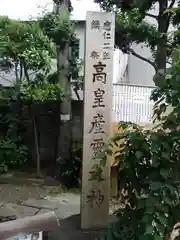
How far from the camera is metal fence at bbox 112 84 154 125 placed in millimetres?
8023

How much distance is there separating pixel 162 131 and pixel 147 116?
464 cm

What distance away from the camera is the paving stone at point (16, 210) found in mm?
5990

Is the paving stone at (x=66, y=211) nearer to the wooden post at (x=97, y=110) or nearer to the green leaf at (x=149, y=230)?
the wooden post at (x=97, y=110)

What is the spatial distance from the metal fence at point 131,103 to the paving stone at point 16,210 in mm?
2771

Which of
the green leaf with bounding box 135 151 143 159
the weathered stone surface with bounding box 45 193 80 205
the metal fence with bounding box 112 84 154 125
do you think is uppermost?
the metal fence with bounding box 112 84 154 125

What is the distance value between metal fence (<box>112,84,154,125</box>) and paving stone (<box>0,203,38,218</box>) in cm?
277

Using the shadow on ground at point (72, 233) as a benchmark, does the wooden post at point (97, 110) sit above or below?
above

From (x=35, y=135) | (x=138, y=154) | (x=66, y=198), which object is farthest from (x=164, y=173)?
(x=35, y=135)

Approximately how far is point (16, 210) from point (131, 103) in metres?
3.34

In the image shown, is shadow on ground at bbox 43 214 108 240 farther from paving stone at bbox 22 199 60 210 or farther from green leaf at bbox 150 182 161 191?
green leaf at bbox 150 182 161 191

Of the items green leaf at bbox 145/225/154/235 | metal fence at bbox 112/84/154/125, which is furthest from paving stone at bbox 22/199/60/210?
green leaf at bbox 145/225/154/235

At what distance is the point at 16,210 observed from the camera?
6.23 m

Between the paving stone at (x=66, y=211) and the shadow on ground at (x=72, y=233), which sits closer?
the shadow on ground at (x=72, y=233)

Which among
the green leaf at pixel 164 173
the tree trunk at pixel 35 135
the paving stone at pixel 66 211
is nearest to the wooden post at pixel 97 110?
the paving stone at pixel 66 211
